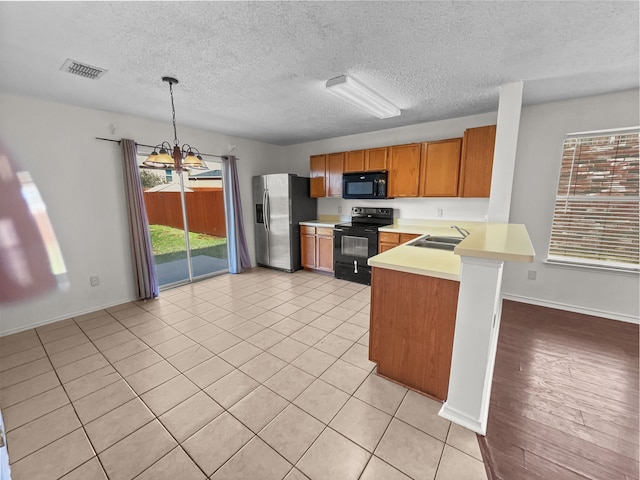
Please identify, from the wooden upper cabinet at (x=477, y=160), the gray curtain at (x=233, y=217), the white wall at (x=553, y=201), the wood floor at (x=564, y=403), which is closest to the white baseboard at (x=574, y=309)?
the white wall at (x=553, y=201)

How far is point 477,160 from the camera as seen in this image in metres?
3.30

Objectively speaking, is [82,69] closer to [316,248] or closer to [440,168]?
[316,248]

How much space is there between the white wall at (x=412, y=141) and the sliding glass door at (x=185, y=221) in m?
2.01

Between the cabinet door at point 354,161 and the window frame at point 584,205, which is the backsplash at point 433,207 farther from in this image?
the window frame at point 584,205

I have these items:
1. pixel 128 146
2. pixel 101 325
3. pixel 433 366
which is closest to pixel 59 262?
pixel 101 325

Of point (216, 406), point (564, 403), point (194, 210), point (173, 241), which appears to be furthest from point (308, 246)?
point (564, 403)

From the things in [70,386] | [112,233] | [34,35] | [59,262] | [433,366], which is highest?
[34,35]

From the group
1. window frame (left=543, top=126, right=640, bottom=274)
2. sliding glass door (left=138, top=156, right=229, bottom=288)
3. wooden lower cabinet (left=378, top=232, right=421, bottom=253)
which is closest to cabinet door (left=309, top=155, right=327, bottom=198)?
wooden lower cabinet (left=378, top=232, right=421, bottom=253)

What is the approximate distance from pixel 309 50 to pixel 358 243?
2818mm

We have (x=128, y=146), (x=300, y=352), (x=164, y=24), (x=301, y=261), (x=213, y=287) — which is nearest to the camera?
(x=164, y=24)

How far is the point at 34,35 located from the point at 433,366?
11.3ft

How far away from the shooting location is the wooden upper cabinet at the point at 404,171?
3848mm

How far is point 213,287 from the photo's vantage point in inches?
163

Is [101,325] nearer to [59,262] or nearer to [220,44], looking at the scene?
[59,262]
